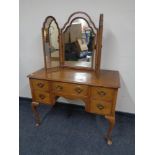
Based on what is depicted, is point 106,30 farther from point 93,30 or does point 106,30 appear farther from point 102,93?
point 102,93

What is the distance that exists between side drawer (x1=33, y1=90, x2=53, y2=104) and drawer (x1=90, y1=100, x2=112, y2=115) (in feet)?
1.61

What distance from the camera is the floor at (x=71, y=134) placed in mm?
1567

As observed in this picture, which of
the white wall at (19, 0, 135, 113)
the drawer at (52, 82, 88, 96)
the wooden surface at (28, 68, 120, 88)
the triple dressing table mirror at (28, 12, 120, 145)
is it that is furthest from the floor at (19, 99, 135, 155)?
the wooden surface at (28, 68, 120, 88)

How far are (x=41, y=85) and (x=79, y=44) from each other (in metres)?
0.65

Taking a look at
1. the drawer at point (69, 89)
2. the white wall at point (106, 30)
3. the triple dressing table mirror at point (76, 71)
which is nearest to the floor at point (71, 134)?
the triple dressing table mirror at point (76, 71)

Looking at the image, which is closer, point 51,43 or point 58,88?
point 58,88

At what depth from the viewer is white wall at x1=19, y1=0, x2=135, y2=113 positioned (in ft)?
5.58

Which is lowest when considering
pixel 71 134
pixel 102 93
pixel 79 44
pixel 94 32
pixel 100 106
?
pixel 71 134

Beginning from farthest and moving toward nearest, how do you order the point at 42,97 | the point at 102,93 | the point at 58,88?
1. the point at 42,97
2. the point at 58,88
3. the point at 102,93

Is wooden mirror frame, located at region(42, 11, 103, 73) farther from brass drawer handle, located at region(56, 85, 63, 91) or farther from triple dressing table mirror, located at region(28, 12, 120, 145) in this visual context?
brass drawer handle, located at region(56, 85, 63, 91)

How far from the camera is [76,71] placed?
1798 millimetres

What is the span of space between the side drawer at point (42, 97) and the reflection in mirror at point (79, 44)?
0.48 metres

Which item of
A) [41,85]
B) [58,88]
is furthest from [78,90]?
[41,85]

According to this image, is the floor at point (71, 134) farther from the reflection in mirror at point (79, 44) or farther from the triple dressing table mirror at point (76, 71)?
the reflection in mirror at point (79, 44)
